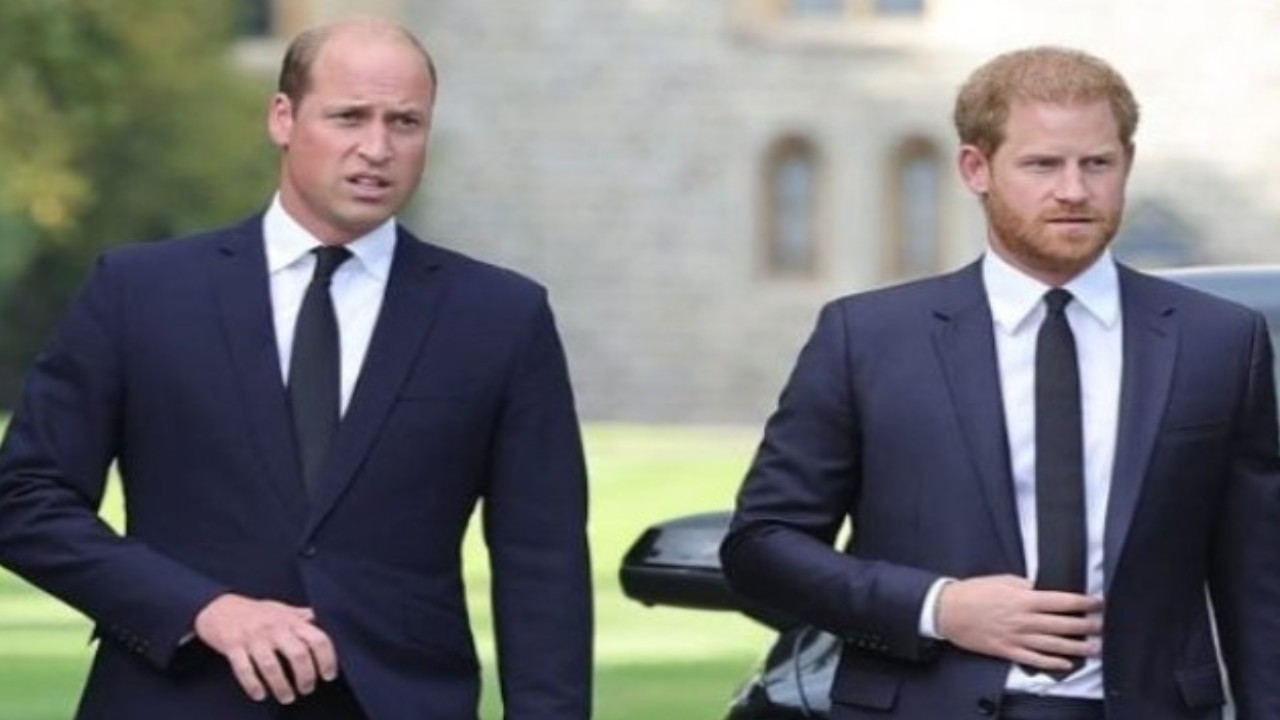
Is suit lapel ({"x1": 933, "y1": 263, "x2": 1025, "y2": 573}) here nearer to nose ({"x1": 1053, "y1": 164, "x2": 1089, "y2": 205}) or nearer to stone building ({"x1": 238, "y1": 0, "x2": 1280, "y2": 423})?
nose ({"x1": 1053, "y1": 164, "x2": 1089, "y2": 205})

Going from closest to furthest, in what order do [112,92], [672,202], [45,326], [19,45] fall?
[19,45] < [112,92] < [45,326] < [672,202]

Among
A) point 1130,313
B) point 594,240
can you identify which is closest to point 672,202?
point 594,240

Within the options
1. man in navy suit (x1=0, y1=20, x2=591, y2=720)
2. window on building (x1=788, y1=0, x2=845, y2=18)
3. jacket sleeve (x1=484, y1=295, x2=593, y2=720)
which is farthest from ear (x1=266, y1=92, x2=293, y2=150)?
window on building (x1=788, y1=0, x2=845, y2=18)

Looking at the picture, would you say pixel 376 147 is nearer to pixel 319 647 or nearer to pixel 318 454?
pixel 318 454

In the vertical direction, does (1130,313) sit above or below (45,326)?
above

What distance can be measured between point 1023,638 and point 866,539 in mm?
311

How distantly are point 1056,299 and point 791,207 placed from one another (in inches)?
1659

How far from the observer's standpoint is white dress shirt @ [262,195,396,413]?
5383mm

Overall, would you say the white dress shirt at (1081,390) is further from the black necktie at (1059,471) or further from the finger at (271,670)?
the finger at (271,670)

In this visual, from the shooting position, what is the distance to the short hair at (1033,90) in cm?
524

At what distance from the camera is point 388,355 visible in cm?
534

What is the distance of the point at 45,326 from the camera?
41.6 metres

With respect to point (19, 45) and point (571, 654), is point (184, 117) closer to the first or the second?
point (19, 45)

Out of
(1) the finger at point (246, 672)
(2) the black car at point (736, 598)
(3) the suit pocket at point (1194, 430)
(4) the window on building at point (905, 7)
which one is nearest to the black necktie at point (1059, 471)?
(3) the suit pocket at point (1194, 430)
